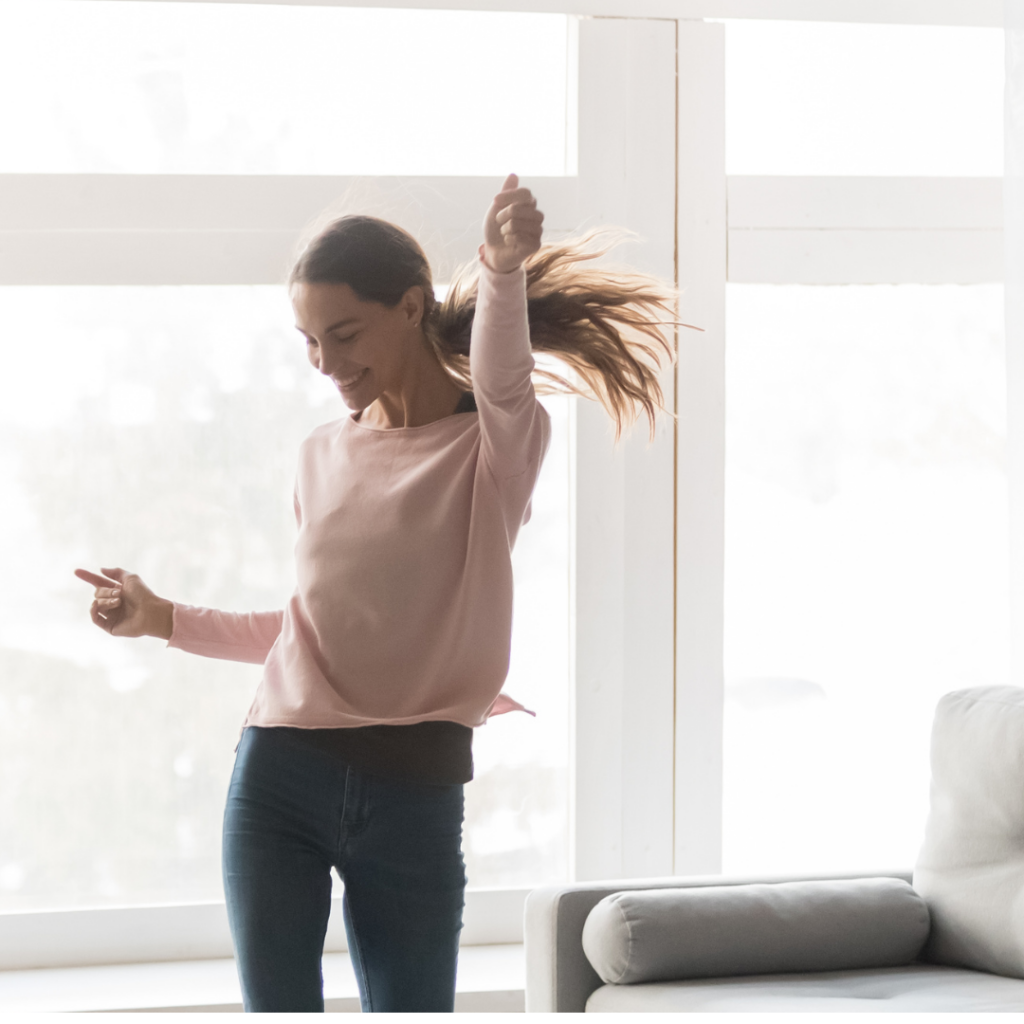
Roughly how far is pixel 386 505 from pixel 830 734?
1591mm

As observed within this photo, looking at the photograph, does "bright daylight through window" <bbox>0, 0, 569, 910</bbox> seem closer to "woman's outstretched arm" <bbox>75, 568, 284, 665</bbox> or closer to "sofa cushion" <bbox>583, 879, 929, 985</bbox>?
"woman's outstretched arm" <bbox>75, 568, 284, 665</bbox>

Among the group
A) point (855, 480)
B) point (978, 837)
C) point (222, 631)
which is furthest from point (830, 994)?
point (855, 480)

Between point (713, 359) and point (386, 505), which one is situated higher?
point (713, 359)

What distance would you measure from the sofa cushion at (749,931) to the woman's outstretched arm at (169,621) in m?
0.68

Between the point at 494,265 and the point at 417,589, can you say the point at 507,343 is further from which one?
the point at 417,589

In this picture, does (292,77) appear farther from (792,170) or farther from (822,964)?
(822,964)

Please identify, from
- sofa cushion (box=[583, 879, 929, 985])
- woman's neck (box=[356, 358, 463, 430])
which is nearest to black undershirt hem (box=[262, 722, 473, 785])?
woman's neck (box=[356, 358, 463, 430])

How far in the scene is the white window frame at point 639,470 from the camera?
2.32m

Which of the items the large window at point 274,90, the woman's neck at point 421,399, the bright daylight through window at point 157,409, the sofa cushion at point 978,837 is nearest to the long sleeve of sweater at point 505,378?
the woman's neck at point 421,399

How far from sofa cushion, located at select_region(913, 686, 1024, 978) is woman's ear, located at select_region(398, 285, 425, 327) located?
115 cm

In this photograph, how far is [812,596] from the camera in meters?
2.54

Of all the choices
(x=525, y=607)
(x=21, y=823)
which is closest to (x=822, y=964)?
(x=525, y=607)

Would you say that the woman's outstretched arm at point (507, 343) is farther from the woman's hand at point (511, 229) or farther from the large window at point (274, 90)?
the large window at point (274, 90)

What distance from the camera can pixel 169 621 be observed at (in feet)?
4.99
